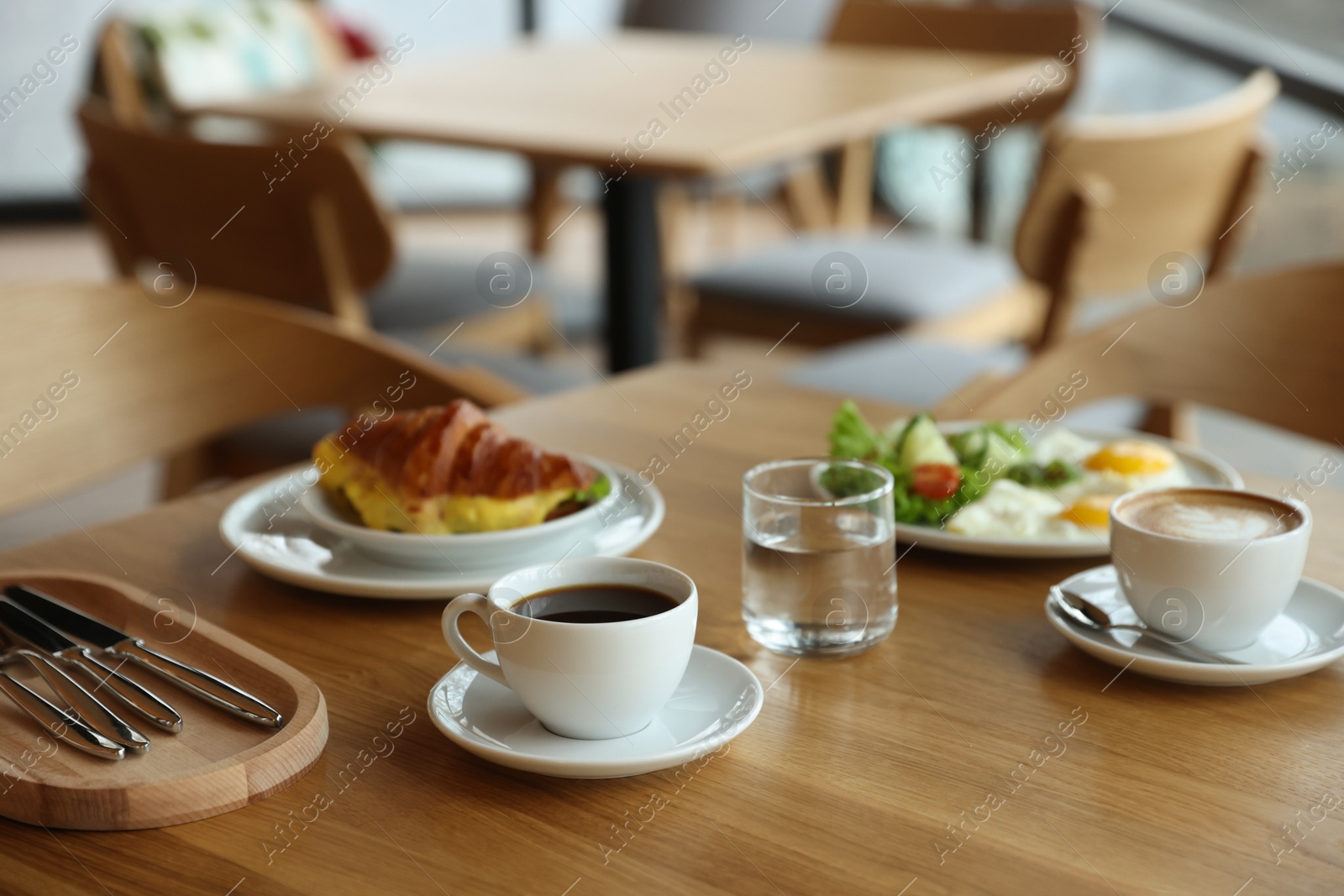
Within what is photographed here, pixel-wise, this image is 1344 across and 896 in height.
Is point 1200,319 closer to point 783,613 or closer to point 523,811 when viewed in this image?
point 783,613

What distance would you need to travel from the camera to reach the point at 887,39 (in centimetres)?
345

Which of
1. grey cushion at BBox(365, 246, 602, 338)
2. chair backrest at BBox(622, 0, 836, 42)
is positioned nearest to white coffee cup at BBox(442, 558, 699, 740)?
grey cushion at BBox(365, 246, 602, 338)

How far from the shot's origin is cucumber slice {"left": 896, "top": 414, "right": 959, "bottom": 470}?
0.96m

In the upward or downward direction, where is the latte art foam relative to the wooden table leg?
upward

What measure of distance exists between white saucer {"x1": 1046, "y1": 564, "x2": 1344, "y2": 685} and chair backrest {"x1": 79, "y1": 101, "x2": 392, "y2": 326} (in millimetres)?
1464

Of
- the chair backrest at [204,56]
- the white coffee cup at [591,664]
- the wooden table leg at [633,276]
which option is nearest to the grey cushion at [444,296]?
the wooden table leg at [633,276]

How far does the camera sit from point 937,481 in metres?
0.93

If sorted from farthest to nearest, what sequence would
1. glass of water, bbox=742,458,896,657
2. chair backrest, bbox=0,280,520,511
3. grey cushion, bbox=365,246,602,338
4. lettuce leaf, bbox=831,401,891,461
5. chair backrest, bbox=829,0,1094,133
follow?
chair backrest, bbox=829,0,1094,133 → grey cushion, bbox=365,246,602,338 → chair backrest, bbox=0,280,520,511 → lettuce leaf, bbox=831,401,891,461 → glass of water, bbox=742,458,896,657

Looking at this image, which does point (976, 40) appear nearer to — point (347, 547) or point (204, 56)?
point (204, 56)

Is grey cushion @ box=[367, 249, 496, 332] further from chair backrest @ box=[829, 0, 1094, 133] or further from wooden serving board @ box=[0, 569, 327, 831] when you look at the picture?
wooden serving board @ box=[0, 569, 327, 831]

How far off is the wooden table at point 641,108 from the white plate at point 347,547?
114 centimetres

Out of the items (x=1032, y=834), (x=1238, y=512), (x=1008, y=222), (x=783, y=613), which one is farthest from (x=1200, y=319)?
(x=1008, y=222)

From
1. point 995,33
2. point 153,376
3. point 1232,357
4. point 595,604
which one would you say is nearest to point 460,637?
point 595,604

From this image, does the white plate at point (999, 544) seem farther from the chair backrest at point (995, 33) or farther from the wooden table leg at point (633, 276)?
the chair backrest at point (995, 33)
